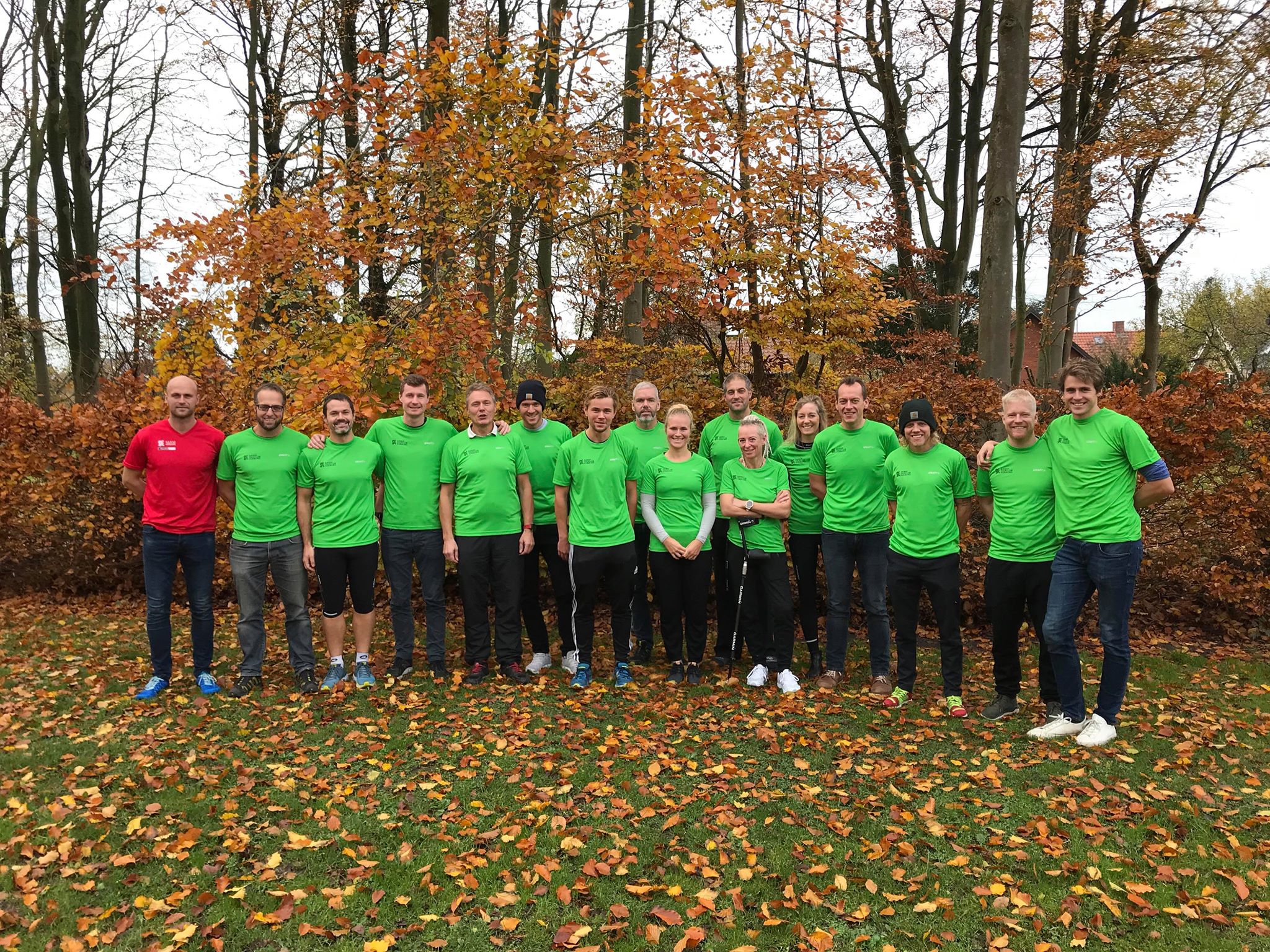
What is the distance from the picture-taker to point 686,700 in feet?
18.4

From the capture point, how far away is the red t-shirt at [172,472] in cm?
547

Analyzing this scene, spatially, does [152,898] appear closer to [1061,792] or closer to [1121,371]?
[1061,792]

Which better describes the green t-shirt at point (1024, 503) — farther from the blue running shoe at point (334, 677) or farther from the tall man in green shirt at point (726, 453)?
the blue running shoe at point (334, 677)

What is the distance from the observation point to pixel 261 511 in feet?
18.0

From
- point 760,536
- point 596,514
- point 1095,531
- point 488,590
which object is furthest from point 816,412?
point 488,590

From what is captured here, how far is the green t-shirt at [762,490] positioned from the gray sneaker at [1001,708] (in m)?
1.61

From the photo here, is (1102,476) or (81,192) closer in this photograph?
(1102,476)

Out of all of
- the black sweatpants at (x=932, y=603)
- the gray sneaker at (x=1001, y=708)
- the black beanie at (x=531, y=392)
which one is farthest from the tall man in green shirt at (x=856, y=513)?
the black beanie at (x=531, y=392)

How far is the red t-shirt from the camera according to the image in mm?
5473

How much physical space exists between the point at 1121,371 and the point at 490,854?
26708mm

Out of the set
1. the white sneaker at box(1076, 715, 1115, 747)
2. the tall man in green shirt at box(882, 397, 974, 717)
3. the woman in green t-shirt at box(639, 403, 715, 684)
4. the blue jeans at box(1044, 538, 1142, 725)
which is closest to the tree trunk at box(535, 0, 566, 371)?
the woman in green t-shirt at box(639, 403, 715, 684)

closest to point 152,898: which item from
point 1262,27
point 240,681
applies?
point 240,681

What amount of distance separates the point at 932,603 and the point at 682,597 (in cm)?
165

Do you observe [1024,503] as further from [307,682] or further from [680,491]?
[307,682]
